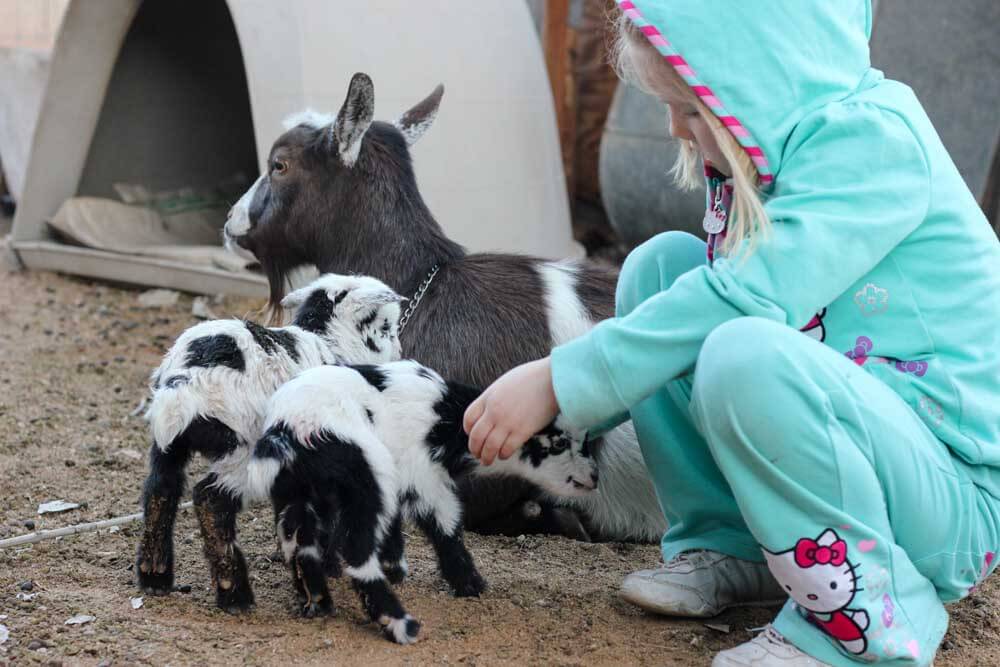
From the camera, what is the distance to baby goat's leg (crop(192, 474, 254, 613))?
2576 mm

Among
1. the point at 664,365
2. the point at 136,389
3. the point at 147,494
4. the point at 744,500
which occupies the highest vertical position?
the point at 664,365

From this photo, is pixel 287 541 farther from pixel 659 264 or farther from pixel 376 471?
pixel 659 264

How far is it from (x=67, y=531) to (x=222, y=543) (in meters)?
0.72

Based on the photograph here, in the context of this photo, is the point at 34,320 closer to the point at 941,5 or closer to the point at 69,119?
the point at 69,119

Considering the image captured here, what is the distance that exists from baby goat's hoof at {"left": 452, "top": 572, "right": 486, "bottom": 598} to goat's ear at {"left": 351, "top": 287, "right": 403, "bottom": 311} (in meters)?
0.69

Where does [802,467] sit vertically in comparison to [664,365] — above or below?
below

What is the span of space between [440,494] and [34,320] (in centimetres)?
375

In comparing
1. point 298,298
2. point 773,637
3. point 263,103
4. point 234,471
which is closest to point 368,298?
point 298,298

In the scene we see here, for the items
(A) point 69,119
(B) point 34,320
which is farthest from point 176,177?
(B) point 34,320

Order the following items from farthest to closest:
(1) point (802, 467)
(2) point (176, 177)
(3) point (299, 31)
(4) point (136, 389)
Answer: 1. (2) point (176, 177)
2. (3) point (299, 31)
3. (4) point (136, 389)
4. (1) point (802, 467)

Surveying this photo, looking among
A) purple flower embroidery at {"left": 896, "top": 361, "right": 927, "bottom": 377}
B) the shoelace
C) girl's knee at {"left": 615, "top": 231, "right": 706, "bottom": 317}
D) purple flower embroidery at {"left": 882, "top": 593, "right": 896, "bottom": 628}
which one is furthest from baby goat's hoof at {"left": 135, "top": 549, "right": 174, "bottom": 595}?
purple flower embroidery at {"left": 896, "top": 361, "right": 927, "bottom": 377}

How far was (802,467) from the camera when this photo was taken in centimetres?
212

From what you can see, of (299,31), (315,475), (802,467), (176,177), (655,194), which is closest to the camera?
(802,467)

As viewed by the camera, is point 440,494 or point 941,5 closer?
point 440,494
